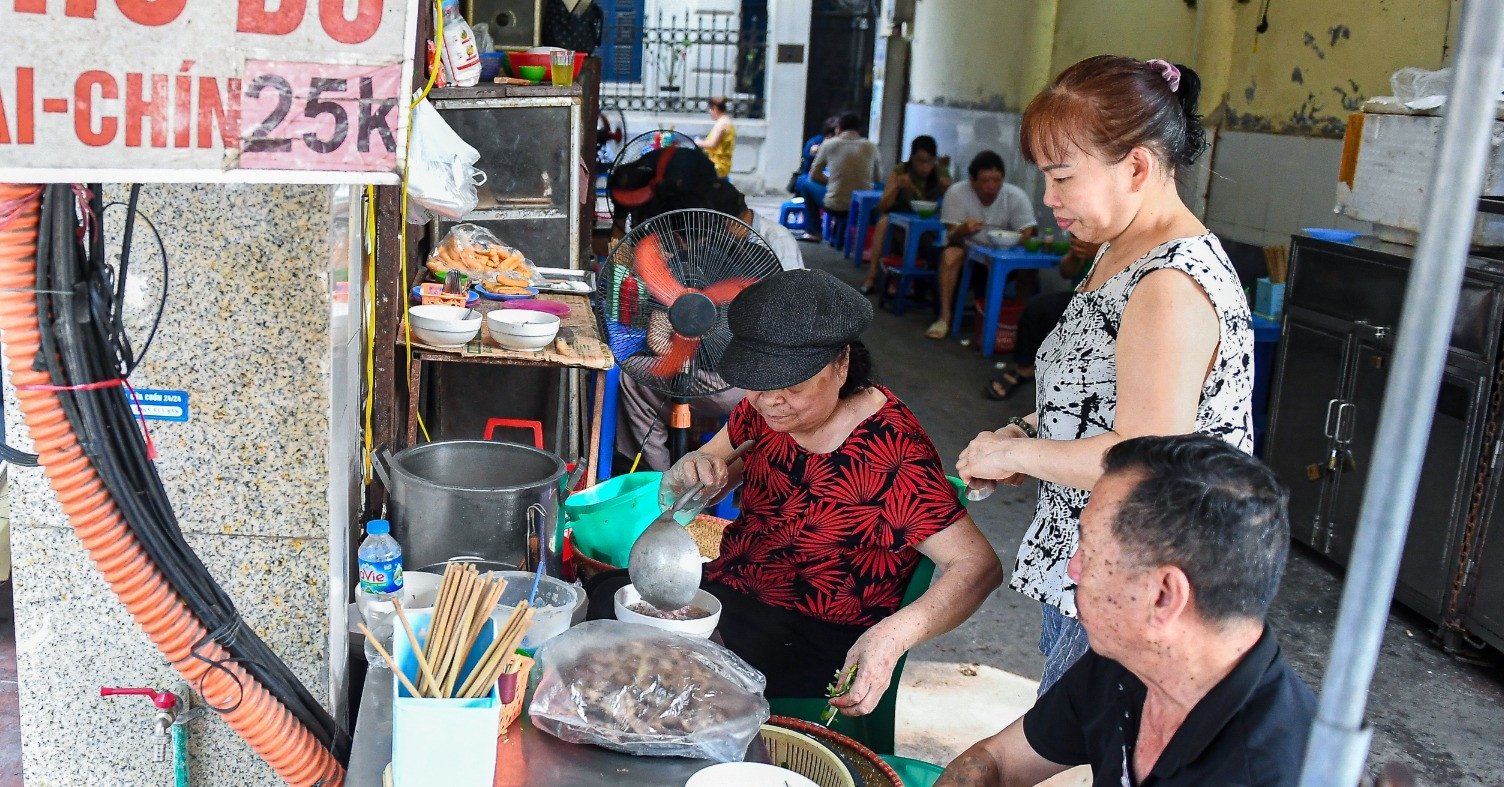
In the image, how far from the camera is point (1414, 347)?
0.75 meters

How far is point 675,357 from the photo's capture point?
3934 mm

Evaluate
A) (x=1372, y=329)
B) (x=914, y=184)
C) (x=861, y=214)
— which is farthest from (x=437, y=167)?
(x=861, y=214)

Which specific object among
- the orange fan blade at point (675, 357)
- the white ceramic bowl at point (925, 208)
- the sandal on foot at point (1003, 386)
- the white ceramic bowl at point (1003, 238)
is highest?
the white ceramic bowl at point (925, 208)

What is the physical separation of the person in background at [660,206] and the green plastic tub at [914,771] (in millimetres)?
2232

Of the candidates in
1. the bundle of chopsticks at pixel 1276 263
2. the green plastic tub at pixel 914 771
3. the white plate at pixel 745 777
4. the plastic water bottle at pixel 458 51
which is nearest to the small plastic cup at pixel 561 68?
the plastic water bottle at pixel 458 51

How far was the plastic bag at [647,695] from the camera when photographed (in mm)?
1763

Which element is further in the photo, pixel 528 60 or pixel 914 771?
pixel 528 60

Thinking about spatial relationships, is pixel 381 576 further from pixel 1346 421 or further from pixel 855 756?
pixel 1346 421

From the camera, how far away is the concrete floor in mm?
3676

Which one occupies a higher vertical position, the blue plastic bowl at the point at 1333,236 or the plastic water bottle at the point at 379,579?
the blue plastic bowl at the point at 1333,236

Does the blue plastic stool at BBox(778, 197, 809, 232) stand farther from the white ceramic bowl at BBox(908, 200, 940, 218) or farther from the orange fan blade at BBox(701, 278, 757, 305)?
the orange fan blade at BBox(701, 278, 757, 305)

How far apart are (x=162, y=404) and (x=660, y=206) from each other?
2861mm

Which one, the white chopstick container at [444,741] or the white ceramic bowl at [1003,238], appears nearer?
the white chopstick container at [444,741]

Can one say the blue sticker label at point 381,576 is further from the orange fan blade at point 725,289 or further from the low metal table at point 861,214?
the low metal table at point 861,214
